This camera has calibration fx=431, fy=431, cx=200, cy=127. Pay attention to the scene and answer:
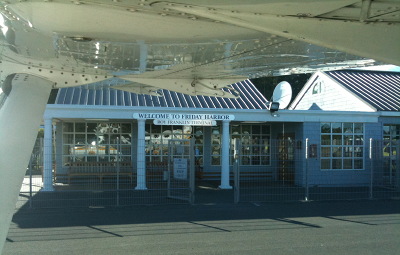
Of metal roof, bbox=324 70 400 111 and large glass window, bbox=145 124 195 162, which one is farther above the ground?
metal roof, bbox=324 70 400 111

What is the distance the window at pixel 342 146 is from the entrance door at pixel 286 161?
12.5ft

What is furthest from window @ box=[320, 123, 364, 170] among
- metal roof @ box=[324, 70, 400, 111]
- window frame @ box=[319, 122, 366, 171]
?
metal roof @ box=[324, 70, 400, 111]

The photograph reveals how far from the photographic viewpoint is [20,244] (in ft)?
25.8

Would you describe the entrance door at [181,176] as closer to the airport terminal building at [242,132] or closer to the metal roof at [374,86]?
the airport terminal building at [242,132]

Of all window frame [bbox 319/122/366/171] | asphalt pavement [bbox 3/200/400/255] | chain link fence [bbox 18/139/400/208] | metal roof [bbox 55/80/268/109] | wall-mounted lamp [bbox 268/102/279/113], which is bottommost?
asphalt pavement [bbox 3/200/400/255]

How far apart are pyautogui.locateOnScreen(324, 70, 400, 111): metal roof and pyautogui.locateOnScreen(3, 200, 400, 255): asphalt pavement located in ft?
28.6

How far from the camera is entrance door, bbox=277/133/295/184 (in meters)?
14.1

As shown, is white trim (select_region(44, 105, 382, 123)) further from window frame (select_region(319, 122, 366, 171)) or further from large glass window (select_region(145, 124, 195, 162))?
large glass window (select_region(145, 124, 195, 162))

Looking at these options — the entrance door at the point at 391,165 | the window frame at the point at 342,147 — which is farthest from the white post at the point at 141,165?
the entrance door at the point at 391,165

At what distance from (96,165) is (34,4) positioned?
391 inches

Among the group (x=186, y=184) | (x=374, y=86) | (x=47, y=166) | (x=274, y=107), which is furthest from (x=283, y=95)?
(x=47, y=166)

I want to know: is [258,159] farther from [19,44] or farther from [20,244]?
[19,44]

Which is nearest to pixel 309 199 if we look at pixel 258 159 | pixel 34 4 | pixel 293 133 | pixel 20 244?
pixel 293 133

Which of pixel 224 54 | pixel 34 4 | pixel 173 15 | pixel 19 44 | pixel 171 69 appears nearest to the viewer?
pixel 34 4
